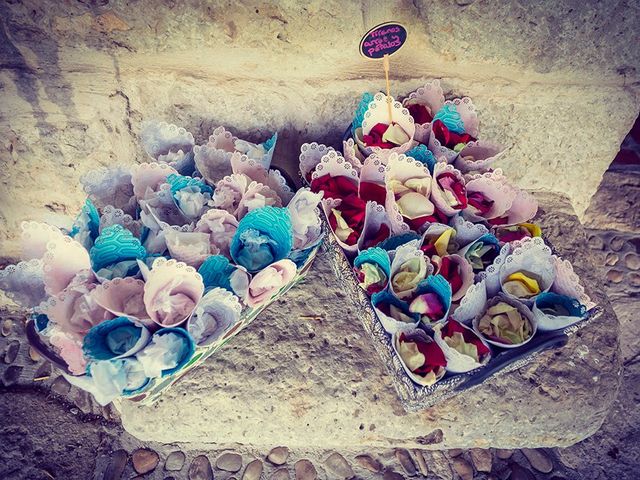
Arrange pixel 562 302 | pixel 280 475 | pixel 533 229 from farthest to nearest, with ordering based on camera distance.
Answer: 1. pixel 280 475
2. pixel 533 229
3. pixel 562 302

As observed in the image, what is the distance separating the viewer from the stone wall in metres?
1.28

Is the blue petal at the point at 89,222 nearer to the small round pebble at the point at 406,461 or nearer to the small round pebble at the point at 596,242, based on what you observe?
the small round pebble at the point at 406,461

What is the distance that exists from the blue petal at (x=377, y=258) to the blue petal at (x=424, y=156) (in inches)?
12.7

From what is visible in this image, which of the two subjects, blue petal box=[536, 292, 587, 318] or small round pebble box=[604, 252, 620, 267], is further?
small round pebble box=[604, 252, 620, 267]

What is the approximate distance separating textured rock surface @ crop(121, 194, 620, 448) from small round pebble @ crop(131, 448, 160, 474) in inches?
8.0

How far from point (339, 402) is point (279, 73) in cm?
95

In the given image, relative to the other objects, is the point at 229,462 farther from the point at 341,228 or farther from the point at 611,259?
the point at 611,259

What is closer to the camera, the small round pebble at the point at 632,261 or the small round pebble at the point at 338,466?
the small round pebble at the point at 338,466

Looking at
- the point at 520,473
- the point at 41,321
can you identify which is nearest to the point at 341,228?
the point at 41,321

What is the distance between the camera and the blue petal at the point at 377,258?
3.75ft

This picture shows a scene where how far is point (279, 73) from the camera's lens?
1.41 metres

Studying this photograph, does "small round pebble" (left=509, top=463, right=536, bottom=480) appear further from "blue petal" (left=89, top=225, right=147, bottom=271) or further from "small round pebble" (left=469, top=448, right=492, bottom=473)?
"blue petal" (left=89, top=225, right=147, bottom=271)

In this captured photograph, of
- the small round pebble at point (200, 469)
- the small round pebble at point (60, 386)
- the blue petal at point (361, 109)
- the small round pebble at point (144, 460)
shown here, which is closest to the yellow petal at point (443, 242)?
the blue petal at point (361, 109)

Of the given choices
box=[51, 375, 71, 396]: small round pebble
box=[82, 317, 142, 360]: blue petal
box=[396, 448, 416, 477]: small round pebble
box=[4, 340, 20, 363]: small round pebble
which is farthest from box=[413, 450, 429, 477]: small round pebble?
box=[4, 340, 20, 363]: small round pebble
